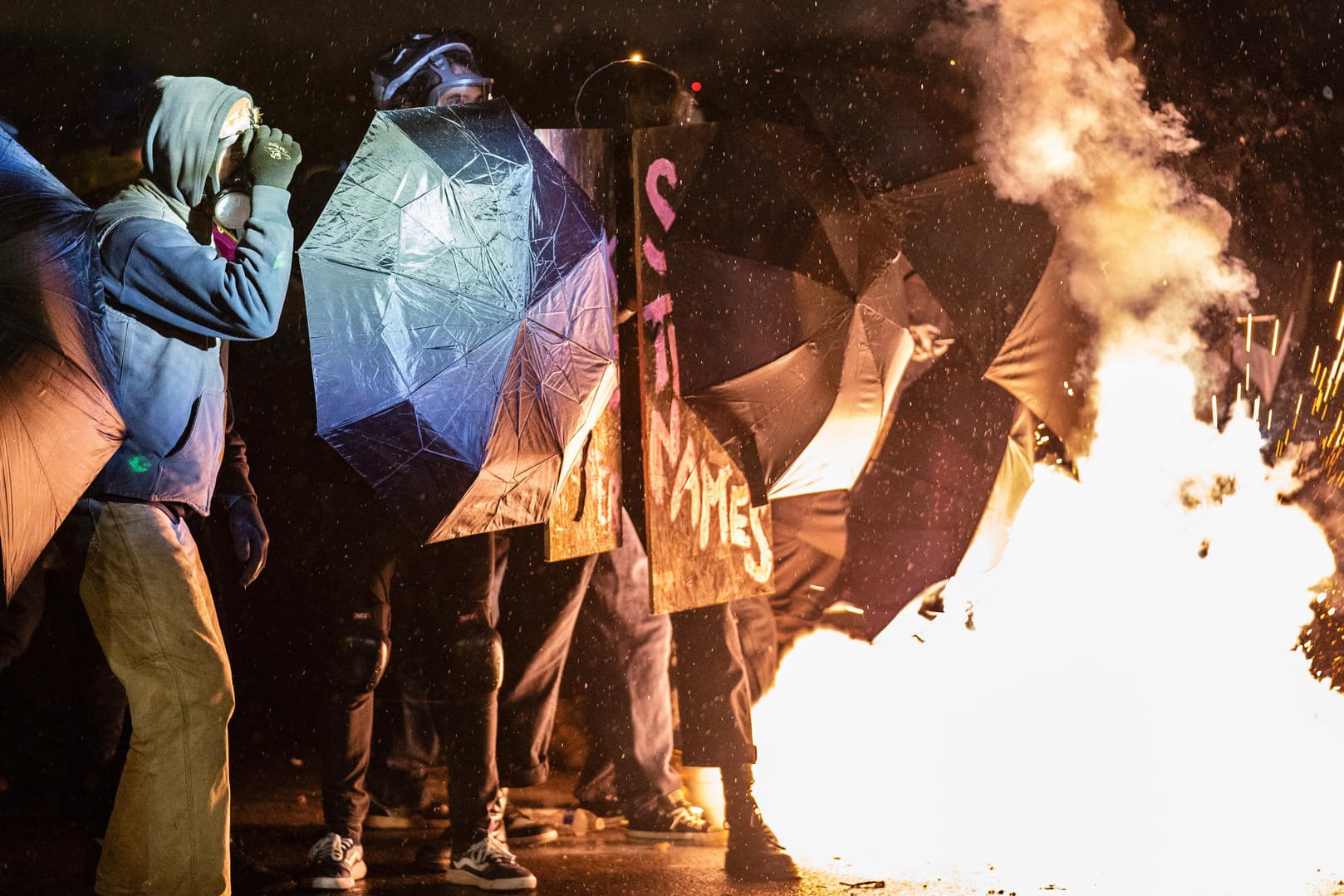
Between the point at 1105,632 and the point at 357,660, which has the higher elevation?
the point at 1105,632

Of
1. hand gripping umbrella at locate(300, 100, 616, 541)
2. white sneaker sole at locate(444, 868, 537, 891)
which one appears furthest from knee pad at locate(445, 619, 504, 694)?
white sneaker sole at locate(444, 868, 537, 891)

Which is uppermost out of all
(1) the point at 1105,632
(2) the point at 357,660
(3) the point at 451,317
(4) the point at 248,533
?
(3) the point at 451,317

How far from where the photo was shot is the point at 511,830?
5.06m

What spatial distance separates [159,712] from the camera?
3395 millimetres

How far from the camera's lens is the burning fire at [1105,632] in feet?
17.5

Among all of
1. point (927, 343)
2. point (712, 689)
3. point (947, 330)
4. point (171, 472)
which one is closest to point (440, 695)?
point (712, 689)

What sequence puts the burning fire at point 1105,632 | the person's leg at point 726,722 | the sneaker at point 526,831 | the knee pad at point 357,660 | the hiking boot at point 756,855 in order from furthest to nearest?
the burning fire at point 1105,632 → the sneaker at point 526,831 → the person's leg at point 726,722 → the hiking boot at point 756,855 → the knee pad at point 357,660

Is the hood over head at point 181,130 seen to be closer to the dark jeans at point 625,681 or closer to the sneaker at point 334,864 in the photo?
→ the sneaker at point 334,864

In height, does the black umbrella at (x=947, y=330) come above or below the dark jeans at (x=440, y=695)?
above

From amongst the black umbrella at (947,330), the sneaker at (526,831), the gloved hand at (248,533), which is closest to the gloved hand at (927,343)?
the black umbrella at (947,330)

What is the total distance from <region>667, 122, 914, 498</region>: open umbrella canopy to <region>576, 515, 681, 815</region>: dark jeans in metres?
0.64

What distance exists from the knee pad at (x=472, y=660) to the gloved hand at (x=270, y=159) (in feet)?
4.86

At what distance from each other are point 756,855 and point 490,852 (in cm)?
92

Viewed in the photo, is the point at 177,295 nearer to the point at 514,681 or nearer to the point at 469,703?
the point at 469,703
